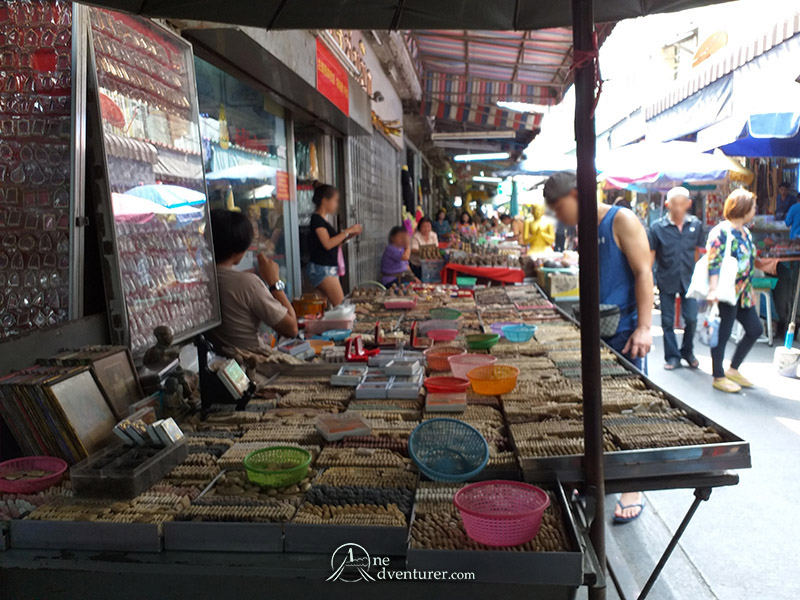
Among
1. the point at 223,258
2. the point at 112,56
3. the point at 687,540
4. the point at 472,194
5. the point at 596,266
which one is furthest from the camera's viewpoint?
the point at 472,194

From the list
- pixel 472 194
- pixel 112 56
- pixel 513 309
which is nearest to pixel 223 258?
pixel 112 56

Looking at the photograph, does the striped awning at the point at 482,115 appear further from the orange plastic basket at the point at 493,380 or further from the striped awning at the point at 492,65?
the orange plastic basket at the point at 493,380

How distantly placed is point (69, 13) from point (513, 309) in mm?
3572

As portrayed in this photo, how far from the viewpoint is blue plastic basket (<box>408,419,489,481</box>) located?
1.77 metres

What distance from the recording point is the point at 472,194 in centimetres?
4522

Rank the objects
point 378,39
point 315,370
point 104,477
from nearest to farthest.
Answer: point 104,477, point 315,370, point 378,39

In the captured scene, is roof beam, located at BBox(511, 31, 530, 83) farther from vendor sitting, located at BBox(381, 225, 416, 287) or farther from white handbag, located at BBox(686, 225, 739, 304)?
white handbag, located at BBox(686, 225, 739, 304)

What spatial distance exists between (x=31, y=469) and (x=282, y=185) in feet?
15.4

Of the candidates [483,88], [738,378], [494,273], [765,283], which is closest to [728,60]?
[738,378]

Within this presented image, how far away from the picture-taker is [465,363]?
2820 millimetres

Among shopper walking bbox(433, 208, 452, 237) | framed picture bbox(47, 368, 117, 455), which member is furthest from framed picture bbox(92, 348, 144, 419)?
shopper walking bbox(433, 208, 452, 237)

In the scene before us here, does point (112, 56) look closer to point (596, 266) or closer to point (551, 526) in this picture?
point (596, 266)

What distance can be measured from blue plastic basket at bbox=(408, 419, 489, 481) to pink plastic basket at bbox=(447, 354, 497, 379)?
0.75 meters

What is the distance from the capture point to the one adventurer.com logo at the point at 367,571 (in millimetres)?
1400
